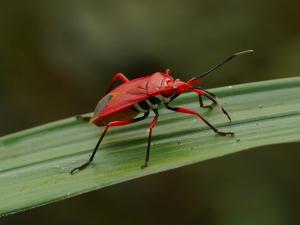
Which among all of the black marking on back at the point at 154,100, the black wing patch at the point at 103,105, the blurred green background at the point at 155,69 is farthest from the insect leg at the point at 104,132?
the blurred green background at the point at 155,69

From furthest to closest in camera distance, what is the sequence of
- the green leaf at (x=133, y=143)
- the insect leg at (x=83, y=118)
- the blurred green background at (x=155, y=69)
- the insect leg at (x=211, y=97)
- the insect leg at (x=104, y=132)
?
1. the blurred green background at (x=155, y=69)
2. the insect leg at (x=83, y=118)
3. the insect leg at (x=211, y=97)
4. the insect leg at (x=104, y=132)
5. the green leaf at (x=133, y=143)

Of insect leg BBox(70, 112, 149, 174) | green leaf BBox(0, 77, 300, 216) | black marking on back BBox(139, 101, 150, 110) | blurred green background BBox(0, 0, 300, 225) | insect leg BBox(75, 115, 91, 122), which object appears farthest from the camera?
blurred green background BBox(0, 0, 300, 225)

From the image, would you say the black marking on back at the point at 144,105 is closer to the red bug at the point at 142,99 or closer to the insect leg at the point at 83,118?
the red bug at the point at 142,99

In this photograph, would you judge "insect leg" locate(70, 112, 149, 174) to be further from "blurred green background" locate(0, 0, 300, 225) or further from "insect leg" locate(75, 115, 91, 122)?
"blurred green background" locate(0, 0, 300, 225)

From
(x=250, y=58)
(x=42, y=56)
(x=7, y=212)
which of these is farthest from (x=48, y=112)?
(x=7, y=212)

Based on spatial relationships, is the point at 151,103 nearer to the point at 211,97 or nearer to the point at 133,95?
the point at 133,95

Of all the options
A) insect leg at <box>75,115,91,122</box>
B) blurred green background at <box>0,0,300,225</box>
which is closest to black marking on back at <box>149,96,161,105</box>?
insect leg at <box>75,115,91,122</box>

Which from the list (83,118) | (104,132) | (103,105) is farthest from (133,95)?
(83,118)
